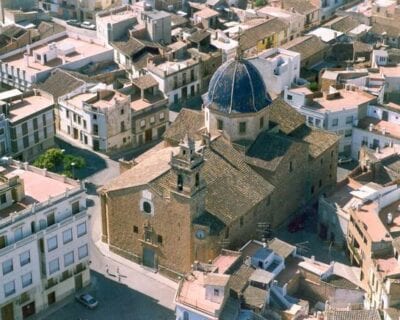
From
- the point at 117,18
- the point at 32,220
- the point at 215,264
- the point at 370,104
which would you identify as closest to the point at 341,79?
the point at 370,104

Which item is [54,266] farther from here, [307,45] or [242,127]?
[307,45]

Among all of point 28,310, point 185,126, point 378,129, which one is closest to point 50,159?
point 185,126

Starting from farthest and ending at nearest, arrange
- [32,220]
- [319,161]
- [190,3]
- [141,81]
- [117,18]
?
[190,3] < [117,18] < [141,81] < [319,161] < [32,220]

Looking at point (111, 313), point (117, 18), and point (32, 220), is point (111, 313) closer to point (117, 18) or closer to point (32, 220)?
point (32, 220)

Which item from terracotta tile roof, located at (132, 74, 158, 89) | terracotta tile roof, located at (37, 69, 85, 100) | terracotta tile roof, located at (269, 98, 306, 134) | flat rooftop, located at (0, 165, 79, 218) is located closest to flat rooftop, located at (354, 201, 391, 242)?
terracotta tile roof, located at (269, 98, 306, 134)

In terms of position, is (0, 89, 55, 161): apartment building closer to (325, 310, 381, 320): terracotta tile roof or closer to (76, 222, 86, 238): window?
(76, 222, 86, 238): window
